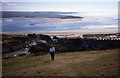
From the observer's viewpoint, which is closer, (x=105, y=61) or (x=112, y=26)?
(x=105, y=61)

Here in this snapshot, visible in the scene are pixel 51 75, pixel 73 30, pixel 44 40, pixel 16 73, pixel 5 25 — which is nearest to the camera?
pixel 51 75

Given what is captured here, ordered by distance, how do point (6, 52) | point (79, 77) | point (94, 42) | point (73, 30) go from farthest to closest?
point (73, 30)
point (94, 42)
point (6, 52)
point (79, 77)

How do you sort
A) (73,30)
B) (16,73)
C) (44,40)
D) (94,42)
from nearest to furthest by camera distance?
(16,73)
(94,42)
(44,40)
(73,30)

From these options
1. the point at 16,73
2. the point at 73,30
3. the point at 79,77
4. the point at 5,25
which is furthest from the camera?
the point at 5,25

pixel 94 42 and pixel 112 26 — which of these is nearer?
pixel 94 42

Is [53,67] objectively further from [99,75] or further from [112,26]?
[112,26]

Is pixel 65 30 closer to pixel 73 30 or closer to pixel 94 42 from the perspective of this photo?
pixel 73 30

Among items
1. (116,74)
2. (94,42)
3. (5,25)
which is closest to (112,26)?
(94,42)

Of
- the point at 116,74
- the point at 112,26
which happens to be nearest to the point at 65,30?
the point at 112,26
